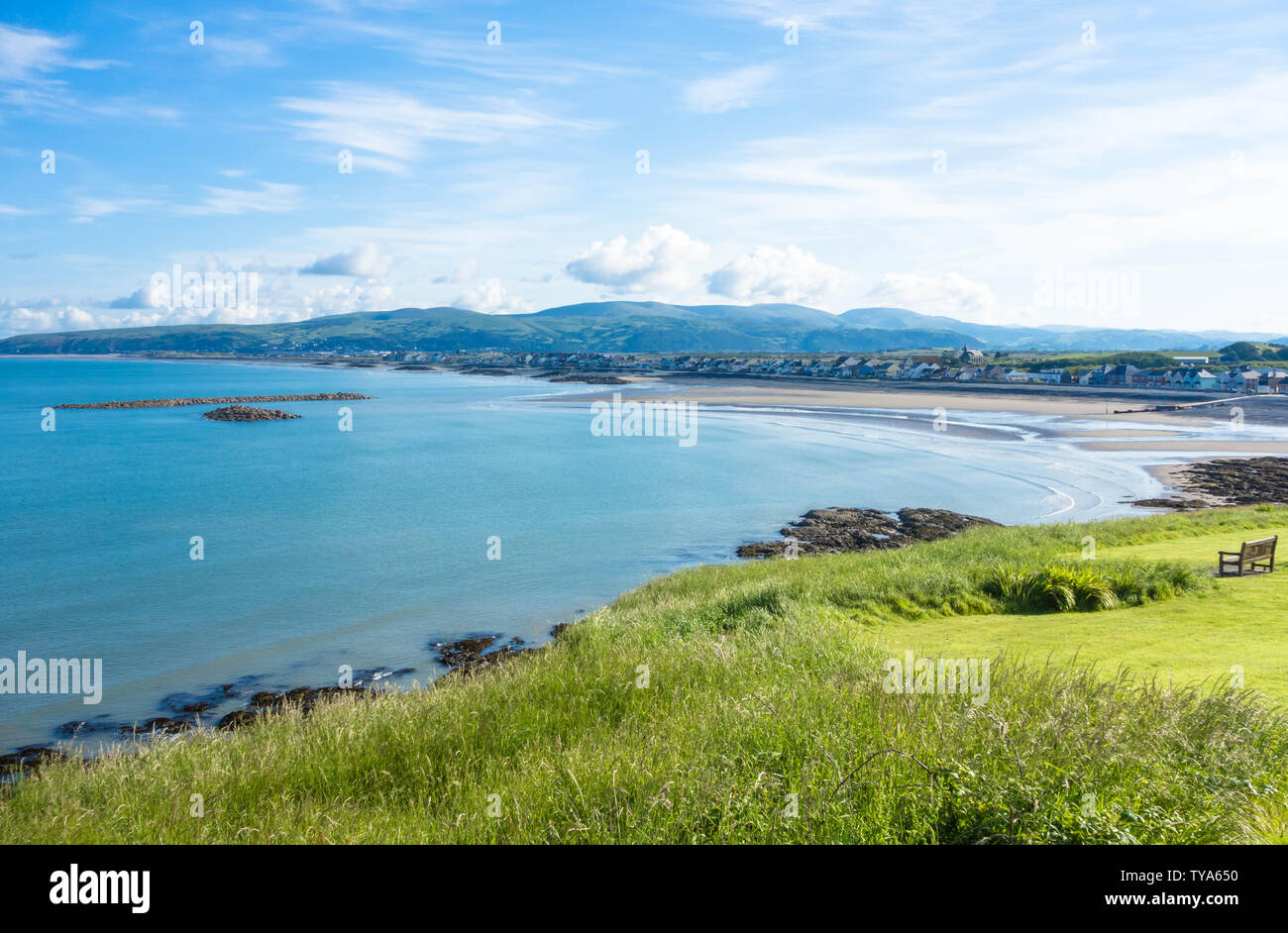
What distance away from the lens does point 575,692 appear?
30.8 feet

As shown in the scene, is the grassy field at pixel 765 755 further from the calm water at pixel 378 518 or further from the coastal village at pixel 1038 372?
the coastal village at pixel 1038 372

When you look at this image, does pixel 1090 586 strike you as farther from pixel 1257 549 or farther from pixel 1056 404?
pixel 1056 404

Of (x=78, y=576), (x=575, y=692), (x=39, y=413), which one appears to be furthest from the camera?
(x=39, y=413)

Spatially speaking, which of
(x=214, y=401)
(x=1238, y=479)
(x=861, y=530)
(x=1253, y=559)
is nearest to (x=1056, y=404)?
(x=1238, y=479)

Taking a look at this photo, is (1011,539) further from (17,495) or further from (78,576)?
(17,495)

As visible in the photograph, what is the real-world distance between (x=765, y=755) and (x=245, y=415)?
3447 inches

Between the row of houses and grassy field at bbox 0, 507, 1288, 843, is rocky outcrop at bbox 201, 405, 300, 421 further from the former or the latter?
the row of houses

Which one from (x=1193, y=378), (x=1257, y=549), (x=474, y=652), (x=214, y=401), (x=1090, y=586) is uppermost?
(x=1193, y=378)

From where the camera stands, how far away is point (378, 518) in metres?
34.8

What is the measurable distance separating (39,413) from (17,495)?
58690mm

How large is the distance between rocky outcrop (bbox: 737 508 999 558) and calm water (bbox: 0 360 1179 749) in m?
1.37

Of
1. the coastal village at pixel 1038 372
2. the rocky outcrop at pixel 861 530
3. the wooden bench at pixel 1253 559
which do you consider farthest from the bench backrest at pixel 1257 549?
the coastal village at pixel 1038 372
